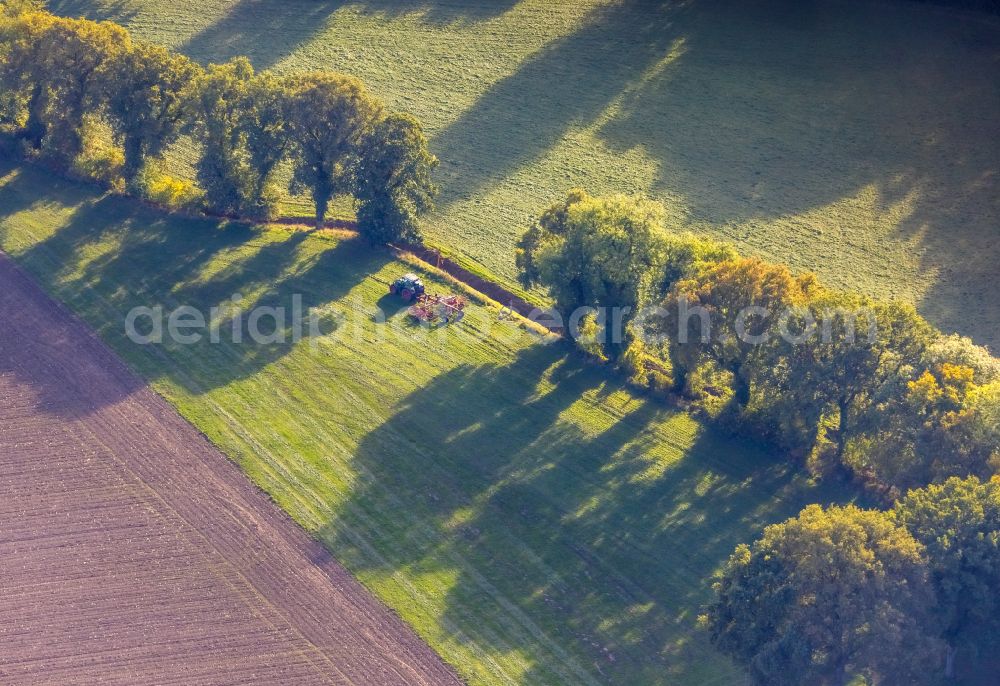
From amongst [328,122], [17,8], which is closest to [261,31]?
[17,8]

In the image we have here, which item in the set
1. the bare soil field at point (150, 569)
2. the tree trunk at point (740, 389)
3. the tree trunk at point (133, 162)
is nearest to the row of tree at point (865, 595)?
the bare soil field at point (150, 569)

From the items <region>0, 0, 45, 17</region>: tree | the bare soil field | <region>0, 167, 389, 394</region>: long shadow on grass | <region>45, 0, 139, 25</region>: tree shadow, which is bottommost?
the bare soil field

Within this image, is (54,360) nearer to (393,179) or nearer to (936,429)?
(393,179)

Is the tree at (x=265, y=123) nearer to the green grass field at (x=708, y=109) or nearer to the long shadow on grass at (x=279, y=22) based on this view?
the green grass field at (x=708, y=109)

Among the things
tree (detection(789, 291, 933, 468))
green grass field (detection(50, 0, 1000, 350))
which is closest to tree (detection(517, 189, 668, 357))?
green grass field (detection(50, 0, 1000, 350))

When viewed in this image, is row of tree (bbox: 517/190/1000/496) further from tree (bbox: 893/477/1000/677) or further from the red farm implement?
tree (bbox: 893/477/1000/677)

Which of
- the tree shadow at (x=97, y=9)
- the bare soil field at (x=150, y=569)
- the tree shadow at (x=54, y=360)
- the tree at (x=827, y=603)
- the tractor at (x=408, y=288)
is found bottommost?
the bare soil field at (x=150, y=569)
